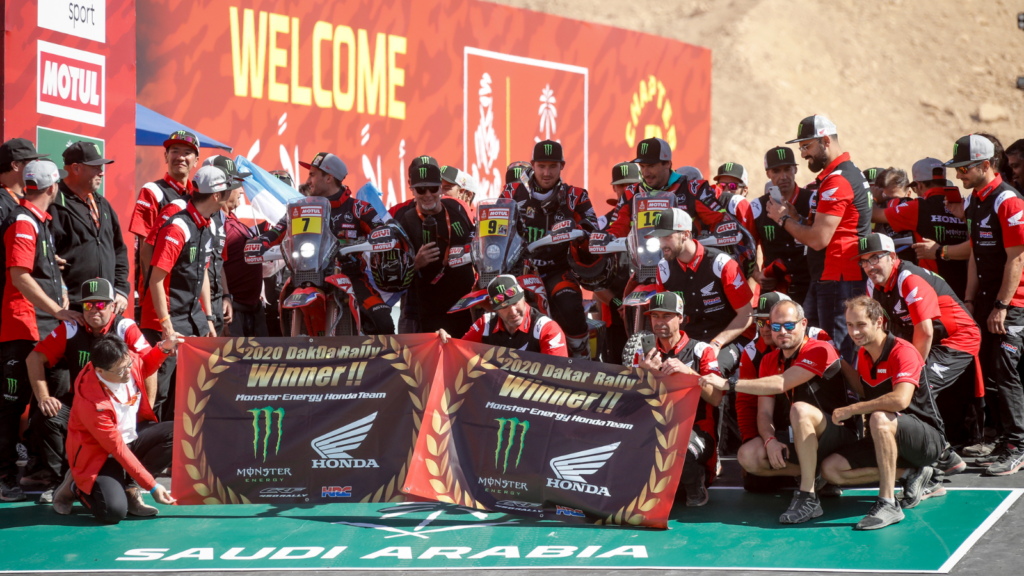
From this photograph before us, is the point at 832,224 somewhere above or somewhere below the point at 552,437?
above

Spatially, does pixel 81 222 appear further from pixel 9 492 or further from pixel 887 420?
pixel 887 420

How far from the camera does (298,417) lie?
6.88 m

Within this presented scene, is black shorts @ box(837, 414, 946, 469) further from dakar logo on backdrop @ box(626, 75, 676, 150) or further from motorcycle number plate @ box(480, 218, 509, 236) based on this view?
dakar logo on backdrop @ box(626, 75, 676, 150)

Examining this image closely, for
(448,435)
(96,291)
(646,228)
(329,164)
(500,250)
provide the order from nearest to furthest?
(448,435) → (96,291) → (646,228) → (500,250) → (329,164)

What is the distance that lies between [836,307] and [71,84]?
6.38 metres

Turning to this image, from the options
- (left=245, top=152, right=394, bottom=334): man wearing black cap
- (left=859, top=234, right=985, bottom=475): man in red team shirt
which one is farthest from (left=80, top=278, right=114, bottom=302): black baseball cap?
(left=859, top=234, right=985, bottom=475): man in red team shirt

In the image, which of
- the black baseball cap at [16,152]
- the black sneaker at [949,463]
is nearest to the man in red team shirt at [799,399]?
the black sneaker at [949,463]

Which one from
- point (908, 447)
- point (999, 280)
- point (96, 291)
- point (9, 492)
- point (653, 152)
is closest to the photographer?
point (908, 447)

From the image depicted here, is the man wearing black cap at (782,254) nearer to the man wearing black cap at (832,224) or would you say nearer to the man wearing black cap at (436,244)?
the man wearing black cap at (832,224)

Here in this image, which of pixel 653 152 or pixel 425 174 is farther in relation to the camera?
pixel 653 152

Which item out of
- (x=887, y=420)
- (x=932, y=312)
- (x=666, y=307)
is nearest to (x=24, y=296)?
(x=666, y=307)

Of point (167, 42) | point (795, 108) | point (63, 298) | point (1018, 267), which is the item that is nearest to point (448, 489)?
point (63, 298)

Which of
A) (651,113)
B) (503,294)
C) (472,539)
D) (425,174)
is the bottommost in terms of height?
(472,539)

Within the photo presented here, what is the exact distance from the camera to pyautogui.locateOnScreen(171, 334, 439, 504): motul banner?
22.3 ft
